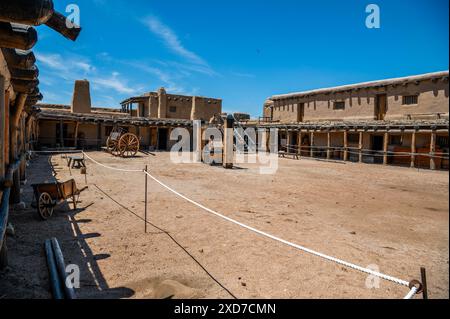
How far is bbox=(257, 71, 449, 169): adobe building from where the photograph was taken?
1870 cm

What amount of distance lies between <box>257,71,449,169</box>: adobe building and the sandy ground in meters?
11.2

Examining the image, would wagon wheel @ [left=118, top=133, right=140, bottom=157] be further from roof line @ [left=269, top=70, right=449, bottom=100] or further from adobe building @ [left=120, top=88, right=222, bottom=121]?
roof line @ [left=269, top=70, right=449, bottom=100]

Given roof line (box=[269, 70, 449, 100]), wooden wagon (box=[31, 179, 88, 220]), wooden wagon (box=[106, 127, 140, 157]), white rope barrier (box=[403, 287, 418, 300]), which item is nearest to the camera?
white rope barrier (box=[403, 287, 418, 300])

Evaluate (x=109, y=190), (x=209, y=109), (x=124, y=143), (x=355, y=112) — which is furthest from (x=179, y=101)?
(x=109, y=190)

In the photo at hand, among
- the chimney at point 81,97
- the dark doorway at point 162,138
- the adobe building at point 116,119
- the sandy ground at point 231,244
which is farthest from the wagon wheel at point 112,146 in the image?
the sandy ground at point 231,244

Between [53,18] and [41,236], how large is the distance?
3606mm

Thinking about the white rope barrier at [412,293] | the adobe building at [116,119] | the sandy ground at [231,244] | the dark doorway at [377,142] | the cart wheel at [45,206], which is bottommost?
the sandy ground at [231,244]

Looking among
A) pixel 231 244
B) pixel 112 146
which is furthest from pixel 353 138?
pixel 231 244

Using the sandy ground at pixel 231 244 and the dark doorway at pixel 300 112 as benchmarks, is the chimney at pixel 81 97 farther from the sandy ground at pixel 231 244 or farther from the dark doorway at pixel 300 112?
the sandy ground at pixel 231 244

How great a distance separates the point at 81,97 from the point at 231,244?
2692cm

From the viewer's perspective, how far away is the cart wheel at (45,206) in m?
5.84

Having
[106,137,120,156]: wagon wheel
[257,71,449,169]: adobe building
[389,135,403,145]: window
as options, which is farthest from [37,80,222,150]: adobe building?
[389,135,403,145]: window

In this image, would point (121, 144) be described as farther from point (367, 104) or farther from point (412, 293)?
point (412, 293)

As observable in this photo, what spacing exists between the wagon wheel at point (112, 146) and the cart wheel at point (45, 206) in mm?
15305
